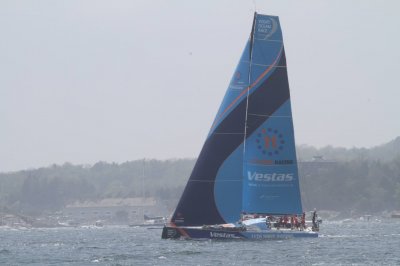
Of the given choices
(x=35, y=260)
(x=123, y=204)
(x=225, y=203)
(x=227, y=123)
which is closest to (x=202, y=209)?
(x=225, y=203)

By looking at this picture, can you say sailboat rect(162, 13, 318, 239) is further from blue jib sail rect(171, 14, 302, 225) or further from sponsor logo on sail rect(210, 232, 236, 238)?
sponsor logo on sail rect(210, 232, 236, 238)

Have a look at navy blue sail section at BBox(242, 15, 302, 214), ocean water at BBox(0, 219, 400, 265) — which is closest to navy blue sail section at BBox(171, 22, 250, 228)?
navy blue sail section at BBox(242, 15, 302, 214)

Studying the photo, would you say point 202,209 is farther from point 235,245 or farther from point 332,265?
point 332,265

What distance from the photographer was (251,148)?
50188 millimetres

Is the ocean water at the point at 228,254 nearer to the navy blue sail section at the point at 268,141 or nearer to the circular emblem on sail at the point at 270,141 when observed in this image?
the navy blue sail section at the point at 268,141

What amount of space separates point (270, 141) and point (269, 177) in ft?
5.50

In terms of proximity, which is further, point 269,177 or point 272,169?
point 272,169

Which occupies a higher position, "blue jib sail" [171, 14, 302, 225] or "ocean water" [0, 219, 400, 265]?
"blue jib sail" [171, 14, 302, 225]

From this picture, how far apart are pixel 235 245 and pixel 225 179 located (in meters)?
3.72

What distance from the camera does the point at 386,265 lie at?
38.8 metres

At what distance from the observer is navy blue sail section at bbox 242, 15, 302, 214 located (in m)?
49.9

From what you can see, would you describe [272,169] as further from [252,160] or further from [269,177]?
[252,160]

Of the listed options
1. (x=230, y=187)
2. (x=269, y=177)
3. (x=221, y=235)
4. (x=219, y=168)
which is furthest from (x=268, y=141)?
(x=221, y=235)

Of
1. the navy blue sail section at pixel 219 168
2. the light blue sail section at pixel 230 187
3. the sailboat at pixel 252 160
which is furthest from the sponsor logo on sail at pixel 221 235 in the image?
the light blue sail section at pixel 230 187
